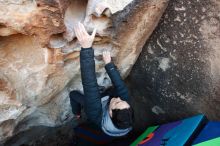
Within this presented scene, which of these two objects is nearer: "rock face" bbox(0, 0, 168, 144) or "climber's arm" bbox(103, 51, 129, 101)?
"rock face" bbox(0, 0, 168, 144)

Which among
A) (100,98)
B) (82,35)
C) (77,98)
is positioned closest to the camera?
(82,35)

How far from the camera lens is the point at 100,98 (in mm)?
1356

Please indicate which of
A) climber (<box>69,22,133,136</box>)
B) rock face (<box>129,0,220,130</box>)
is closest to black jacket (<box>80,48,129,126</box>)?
climber (<box>69,22,133,136</box>)

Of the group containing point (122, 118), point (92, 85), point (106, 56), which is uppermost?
point (106, 56)

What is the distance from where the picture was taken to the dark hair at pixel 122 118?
1306mm

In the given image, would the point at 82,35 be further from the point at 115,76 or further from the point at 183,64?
the point at 183,64

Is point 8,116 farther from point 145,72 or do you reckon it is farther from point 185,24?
point 185,24

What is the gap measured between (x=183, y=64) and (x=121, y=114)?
0.36m

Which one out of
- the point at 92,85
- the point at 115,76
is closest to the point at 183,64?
the point at 115,76

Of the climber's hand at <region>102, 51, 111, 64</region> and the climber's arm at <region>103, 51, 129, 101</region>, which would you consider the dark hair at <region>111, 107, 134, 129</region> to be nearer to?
the climber's arm at <region>103, 51, 129, 101</region>

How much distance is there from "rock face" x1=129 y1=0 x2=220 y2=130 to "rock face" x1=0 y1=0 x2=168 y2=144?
0.07 metres

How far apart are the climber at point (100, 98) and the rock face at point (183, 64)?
0.75 feet

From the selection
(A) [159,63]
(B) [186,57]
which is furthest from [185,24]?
(A) [159,63]

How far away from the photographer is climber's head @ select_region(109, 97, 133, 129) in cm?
131
